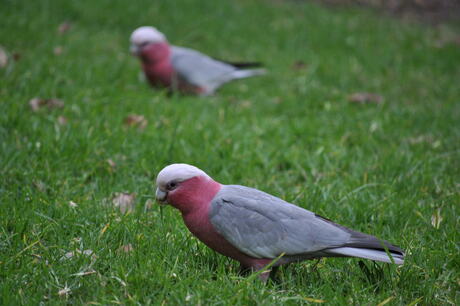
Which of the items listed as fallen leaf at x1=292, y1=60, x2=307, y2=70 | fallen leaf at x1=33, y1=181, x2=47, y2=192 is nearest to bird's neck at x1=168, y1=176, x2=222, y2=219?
fallen leaf at x1=33, y1=181, x2=47, y2=192

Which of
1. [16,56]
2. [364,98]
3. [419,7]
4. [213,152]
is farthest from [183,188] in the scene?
[419,7]

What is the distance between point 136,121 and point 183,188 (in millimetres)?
1977

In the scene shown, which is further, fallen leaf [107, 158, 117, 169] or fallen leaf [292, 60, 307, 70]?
fallen leaf [292, 60, 307, 70]

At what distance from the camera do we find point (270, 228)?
2617mm

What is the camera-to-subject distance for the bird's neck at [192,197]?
2697mm

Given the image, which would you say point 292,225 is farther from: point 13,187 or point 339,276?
point 13,187

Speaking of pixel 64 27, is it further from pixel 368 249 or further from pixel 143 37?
pixel 368 249

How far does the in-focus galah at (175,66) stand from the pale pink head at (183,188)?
10.8 ft

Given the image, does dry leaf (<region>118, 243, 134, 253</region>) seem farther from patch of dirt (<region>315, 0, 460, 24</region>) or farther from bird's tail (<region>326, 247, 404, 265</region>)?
patch of dirt (<region>315, 0, 460, 24</region>)

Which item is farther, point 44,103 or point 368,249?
point 44,103

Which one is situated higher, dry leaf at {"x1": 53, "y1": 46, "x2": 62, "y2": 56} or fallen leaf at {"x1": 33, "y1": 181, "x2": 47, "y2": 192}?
dry leaf at {"x1": 53, "y1": 46, "x2": 62, "y2": 56}

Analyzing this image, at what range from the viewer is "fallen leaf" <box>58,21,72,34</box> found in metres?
6.60

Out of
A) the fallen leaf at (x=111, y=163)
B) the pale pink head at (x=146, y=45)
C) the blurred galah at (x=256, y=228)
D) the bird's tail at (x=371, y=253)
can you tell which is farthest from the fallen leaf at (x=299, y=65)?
the bird's tail at (x=371, y=253)

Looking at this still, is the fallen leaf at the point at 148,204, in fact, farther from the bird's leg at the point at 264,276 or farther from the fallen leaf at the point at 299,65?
the fallen leaf at the point at 299,65
